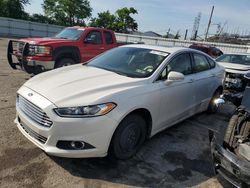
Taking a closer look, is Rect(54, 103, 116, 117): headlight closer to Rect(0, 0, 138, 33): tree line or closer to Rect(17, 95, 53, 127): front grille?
Rect(17, 95, 53, 127): front grille

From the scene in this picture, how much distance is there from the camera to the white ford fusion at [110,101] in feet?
10.3

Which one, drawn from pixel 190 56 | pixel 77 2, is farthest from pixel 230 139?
pixel 77 2

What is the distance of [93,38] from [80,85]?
6028mm

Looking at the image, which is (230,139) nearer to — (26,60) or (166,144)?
(166,144)

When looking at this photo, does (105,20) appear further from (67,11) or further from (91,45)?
Answer: (91,45)

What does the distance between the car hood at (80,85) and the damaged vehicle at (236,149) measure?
1.37m

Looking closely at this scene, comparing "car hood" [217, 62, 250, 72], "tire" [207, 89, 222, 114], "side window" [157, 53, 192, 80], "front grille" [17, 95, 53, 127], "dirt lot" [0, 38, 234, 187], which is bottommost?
"dirt lot" [0, 38, 234, 187]

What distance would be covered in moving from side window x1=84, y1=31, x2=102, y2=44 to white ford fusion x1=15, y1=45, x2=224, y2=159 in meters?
4.16

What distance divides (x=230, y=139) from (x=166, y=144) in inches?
59.1

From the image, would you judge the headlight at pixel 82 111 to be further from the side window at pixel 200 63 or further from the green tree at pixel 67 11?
the green tree at pixel 67 11

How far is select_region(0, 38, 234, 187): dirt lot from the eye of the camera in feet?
10.6

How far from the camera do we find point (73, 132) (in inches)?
122

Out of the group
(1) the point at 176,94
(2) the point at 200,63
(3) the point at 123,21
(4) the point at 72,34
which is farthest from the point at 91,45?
(3) the point at 123,21

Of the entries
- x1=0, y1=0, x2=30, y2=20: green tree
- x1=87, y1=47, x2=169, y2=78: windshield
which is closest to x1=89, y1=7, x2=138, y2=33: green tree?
x1=0, y1=0, x2=30, y2=20: green tree
